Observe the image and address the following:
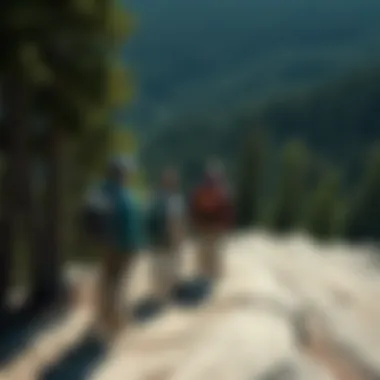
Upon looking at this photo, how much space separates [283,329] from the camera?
1598 cm

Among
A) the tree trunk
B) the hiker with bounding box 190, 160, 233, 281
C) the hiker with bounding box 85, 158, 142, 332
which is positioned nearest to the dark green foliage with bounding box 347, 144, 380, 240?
the tree trunk

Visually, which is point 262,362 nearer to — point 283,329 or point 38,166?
point 283,329

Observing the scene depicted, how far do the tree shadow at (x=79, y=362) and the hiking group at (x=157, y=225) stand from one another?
0.46 m

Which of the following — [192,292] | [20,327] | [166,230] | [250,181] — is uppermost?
[166,230]

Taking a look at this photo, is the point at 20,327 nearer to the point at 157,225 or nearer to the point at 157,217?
the point at 157,225

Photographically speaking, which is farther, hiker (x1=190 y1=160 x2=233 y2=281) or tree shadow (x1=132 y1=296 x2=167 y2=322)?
hiker (x1=190 y1=160 x2=233 y2=281)

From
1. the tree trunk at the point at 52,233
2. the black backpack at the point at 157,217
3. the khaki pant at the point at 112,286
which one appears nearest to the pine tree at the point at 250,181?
the tree trunk at the point at 52,233

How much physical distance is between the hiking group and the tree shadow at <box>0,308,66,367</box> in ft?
5.60

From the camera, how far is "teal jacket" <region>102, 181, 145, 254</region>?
13844 millimetres

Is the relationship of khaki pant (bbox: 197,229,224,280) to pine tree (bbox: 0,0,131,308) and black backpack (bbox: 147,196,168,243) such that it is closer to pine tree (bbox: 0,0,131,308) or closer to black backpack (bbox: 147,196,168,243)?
black backpack (bbox: 147,196,168,243)

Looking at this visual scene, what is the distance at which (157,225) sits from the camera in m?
16.0

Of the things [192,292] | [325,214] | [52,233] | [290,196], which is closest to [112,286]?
[192,292]

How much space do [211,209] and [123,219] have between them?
3.93 meters

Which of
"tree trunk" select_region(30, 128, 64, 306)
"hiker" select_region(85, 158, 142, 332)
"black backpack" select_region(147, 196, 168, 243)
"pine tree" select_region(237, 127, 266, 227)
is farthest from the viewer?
"pine tree" select_region(237, 127, 266, 227)
